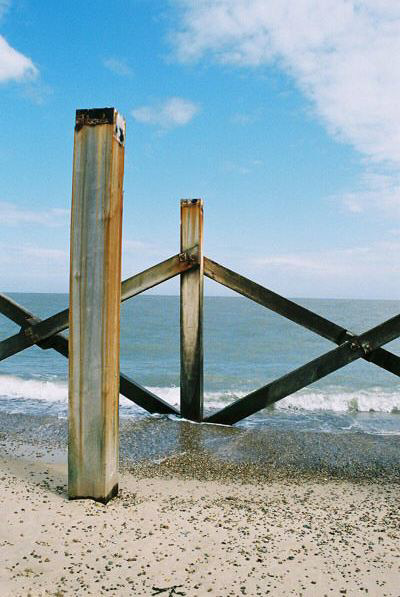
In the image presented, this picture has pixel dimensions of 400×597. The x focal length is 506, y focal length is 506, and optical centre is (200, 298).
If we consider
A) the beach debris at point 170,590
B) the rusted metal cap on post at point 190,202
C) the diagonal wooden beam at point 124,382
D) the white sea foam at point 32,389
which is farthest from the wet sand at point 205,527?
Result: the white sea foam at point 32,389

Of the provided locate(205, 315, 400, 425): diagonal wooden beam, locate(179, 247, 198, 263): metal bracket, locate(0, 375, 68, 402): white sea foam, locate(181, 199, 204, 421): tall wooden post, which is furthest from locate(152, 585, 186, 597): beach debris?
locate(0, 375, 68, 402): white sea foam

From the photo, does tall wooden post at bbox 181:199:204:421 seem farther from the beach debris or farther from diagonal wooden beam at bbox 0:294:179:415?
the beach debris

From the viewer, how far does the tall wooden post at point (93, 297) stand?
337 centimetres

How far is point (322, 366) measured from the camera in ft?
17.8

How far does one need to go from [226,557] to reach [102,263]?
1930 millimetres

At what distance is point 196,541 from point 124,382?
11.8 ft

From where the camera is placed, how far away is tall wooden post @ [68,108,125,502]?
3.37 metres

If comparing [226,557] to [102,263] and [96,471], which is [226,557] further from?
[102,263]

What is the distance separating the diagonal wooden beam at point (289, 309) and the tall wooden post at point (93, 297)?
8.92 feet

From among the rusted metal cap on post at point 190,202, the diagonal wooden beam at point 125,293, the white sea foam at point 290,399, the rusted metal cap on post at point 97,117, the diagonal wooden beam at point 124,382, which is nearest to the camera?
the rusted metal cap on post at point 97,117

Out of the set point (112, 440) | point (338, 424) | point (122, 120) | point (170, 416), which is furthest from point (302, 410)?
point (122, 120)

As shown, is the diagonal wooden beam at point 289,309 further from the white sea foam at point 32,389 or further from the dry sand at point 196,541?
the white sea foam at point 32,389

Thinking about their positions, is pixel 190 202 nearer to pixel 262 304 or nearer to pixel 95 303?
pixel 262 304

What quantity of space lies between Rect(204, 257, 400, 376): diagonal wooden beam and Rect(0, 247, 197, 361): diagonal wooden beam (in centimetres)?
32
